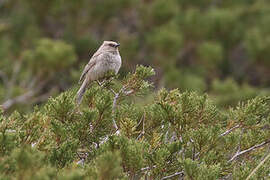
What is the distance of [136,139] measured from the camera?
2969mm

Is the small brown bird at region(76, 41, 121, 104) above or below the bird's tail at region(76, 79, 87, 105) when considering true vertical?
above

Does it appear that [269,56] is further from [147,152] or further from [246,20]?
[147,152]

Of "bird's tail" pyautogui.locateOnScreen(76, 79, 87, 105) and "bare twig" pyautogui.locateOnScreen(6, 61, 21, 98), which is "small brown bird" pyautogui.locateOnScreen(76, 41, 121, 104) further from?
"bare twig" pyautogui.locateOnScreen(6, 61, 21, 98)

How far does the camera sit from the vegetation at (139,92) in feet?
8.61

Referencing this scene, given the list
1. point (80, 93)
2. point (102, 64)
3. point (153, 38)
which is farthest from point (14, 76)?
point (80, 93)

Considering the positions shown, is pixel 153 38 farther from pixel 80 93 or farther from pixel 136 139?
pixel 136 139

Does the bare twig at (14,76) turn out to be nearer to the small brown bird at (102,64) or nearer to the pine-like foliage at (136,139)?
the small brown bird at (102,64)

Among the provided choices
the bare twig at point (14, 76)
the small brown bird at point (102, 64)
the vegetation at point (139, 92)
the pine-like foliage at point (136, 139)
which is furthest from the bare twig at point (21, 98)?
the pine-like foliage at point (136, 139)

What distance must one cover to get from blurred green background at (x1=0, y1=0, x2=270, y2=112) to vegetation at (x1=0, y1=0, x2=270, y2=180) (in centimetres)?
3

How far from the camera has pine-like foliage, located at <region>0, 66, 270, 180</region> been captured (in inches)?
98.4

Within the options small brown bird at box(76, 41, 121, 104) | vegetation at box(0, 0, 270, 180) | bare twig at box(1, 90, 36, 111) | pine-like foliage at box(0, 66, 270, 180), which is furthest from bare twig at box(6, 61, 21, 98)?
pine-like foliage at box(0, 66, 270, 180)

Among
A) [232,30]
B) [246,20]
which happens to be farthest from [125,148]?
[246,20]

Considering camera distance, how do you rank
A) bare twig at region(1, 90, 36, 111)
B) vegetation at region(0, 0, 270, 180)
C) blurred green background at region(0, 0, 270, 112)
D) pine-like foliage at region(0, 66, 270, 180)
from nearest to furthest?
pine-like foliage at region(0, 66, 270, 180)
vegetation at region(0, 0, 270, 180)
bare twig at region(1, 90, 36, 111)
blurred green background at region(0, 0, 270, 112)

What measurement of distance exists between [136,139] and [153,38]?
8.09 meters
